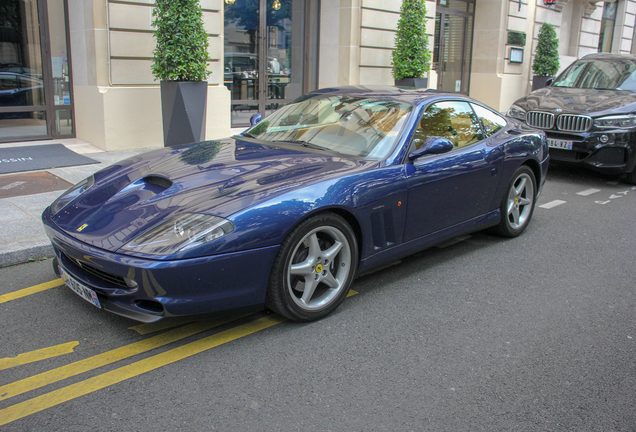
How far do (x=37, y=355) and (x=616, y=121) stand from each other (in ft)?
25.6

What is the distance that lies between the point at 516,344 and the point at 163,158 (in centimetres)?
271

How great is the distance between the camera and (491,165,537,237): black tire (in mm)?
5172

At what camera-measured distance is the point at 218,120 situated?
997cm

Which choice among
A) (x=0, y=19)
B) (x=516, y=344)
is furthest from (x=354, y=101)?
(x=0, y=19)

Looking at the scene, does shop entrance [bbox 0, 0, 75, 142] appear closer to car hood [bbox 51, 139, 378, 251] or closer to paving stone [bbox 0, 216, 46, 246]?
paving stone [bbox 0, 216, 46, 246]

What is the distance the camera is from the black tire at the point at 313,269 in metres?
3.22

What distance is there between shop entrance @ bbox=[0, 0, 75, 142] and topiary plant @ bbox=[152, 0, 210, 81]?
87.1 inches

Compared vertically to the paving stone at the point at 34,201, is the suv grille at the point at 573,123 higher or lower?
higher

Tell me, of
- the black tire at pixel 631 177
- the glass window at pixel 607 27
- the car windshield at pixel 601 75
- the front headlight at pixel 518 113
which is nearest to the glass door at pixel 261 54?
the front headlight at pixel 518 113

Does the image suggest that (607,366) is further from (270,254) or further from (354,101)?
(354,101)

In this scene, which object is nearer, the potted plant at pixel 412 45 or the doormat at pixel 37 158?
the doormat at pixel 37 158

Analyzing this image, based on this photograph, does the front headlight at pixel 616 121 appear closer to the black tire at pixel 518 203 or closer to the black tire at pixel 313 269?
the black tire at pixel 518 203

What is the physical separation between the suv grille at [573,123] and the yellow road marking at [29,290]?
7084 mm

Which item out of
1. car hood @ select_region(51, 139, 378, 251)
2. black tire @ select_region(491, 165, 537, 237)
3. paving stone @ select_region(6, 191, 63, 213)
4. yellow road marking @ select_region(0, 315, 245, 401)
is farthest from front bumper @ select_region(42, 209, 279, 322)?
black tire @ select_region(491, 165, 537, 237)
